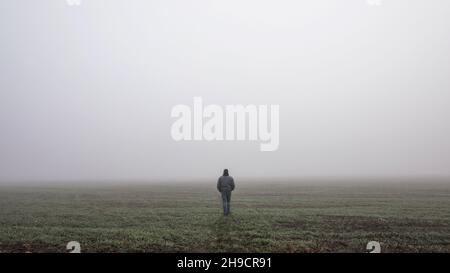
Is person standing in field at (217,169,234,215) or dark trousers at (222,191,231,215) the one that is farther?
dark trousers at (222,191,231,215)

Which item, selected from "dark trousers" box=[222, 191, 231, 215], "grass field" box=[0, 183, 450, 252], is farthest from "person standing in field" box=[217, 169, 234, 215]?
"grass field" box=[0, 183, 450, 252]

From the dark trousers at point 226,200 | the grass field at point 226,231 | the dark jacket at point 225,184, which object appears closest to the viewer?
the grass field at point 226,231

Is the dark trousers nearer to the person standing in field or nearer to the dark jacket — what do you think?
the person standing in field

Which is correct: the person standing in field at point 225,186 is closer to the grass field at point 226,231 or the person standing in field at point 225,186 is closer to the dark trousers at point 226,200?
the dark trousers at point 226,200

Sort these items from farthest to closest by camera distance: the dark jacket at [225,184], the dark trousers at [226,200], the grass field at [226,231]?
the dark trousers at [226,200]
the dark jacket at [225,184]
the grass field at [226,231]

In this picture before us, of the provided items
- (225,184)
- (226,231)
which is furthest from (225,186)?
(226,231)

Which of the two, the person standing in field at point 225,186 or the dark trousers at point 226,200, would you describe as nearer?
the person standing in field at point 225,186

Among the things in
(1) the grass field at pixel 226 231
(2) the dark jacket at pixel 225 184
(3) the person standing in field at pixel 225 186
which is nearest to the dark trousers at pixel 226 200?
(3) the person standing in field at pixel 225 186

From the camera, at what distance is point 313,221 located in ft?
67.8

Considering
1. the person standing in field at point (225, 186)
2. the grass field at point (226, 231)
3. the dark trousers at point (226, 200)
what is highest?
the person standing in field at point (225, 186)

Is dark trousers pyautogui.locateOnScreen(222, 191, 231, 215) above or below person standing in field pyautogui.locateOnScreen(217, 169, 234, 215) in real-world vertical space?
below

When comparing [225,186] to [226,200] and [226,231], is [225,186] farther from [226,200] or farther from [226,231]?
[226,231]

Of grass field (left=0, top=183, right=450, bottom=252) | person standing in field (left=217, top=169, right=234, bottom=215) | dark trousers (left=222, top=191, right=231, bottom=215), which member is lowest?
grass field (left=0, top=183, right=450, bottom=252)

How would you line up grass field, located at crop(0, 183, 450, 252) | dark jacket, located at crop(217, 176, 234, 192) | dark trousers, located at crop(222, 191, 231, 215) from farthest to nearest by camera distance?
dark trousers, located at crop(222, 191, 231, 215) < dark jacket, located at crop(217, 176, 234, 192) < grass field, located at crop(0, 183, 450, 252)
